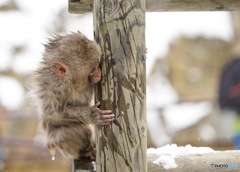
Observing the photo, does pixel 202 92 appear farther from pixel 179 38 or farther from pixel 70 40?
pixel 70 40

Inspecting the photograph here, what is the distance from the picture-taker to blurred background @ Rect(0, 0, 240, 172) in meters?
10.8

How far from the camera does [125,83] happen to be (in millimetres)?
2619

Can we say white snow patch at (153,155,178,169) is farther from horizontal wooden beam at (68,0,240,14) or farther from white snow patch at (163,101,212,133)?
white snow patch at (163,101,212,133)

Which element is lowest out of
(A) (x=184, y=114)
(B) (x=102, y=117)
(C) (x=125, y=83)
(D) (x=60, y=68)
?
(B) (x=102, y=117)

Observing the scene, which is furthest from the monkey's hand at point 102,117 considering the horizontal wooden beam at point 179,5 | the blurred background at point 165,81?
the blurred background at point 165,81

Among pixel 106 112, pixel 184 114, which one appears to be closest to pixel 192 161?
pixel 106 112

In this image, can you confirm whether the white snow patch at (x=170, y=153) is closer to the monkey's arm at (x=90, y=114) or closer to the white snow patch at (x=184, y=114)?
the monkey's arm at (x=90, y=114)

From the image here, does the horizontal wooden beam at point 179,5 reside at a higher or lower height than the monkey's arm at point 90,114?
higher

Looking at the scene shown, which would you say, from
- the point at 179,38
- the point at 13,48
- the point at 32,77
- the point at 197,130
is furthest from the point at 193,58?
the point at 32,77

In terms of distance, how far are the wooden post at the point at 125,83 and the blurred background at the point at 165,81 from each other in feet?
24.4

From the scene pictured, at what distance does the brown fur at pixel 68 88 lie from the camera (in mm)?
2857

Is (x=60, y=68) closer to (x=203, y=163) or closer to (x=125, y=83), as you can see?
(x=125, y=83)

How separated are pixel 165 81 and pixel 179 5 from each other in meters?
9.95

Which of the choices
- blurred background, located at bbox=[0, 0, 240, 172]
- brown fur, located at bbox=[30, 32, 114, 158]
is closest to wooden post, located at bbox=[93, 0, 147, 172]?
brown fur, located at bbox=[30, 32, 114, 158]
